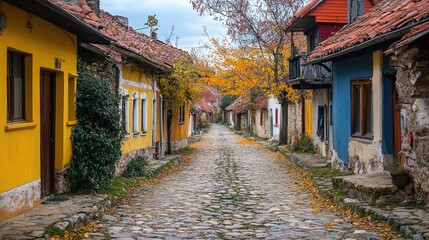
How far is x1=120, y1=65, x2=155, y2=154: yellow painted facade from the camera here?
1588cm

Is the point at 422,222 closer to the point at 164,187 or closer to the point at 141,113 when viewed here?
the point at 164,187

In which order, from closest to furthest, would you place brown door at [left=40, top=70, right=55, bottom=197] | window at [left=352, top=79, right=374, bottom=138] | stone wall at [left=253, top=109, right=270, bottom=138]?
brown door at [left=40, top=70, right=55, bottom=197] → window at [left=352, top=79, right=374, bottom=138] → stone wall at [left=253, top=109, right=270, bottom=138]

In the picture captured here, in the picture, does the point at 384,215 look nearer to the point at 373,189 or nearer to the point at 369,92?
the point at 373,189

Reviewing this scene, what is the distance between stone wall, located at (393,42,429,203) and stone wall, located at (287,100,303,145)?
16773mm

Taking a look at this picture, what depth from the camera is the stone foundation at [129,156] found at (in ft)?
48.5

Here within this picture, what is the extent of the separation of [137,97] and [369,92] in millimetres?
7490

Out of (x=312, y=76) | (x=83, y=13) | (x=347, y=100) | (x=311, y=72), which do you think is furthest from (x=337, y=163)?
(x=83, y=13)

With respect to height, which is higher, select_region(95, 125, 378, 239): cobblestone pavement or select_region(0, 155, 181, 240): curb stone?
select_region(0, 155, 181, 240): curb stone

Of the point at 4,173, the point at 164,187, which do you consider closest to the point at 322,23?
the point at 164,187

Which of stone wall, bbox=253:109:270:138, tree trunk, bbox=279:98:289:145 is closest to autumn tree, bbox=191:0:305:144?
tree trunk, bbox=279:98:289:145

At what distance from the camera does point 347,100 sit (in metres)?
14.9

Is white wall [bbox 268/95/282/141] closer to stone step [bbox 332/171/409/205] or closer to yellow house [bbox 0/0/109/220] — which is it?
stone step [bbox 332/171/409/205]

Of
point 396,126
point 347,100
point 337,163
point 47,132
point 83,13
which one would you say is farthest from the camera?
point 337,163

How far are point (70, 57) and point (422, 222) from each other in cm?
686
